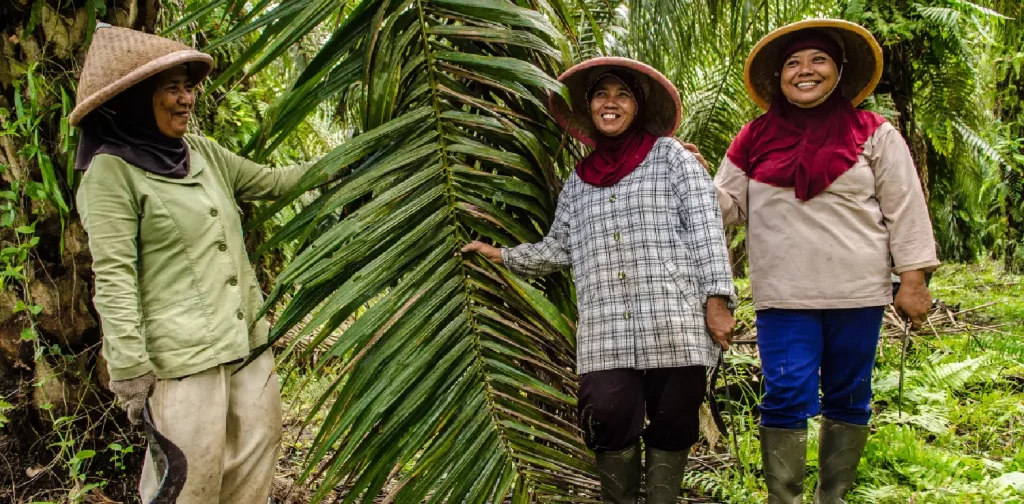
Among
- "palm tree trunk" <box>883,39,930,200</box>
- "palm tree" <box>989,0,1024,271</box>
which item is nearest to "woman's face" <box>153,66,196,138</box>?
"palm tree trunk" <box>883,39,930,200</box>

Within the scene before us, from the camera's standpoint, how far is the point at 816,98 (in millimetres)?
2314

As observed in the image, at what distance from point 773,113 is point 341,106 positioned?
144 centimetres

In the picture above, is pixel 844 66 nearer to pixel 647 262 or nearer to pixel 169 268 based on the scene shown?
pixel 647 262

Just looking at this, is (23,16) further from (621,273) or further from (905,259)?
(905,259)

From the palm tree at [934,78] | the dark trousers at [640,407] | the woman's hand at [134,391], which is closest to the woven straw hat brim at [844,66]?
the dark trousers at [640,407]

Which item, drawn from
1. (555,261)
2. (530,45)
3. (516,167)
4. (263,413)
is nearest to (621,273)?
(555,261)

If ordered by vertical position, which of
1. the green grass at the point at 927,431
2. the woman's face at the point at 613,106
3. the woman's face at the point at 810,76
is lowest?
the green grass at the point at 927,431

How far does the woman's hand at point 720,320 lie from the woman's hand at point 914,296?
58cm

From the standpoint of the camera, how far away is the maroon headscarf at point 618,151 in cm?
226

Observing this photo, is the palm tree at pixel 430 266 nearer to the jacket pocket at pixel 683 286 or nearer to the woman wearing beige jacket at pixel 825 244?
the jacket pocket at pixel 683 286

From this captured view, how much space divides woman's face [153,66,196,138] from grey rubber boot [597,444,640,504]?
5.45 feet

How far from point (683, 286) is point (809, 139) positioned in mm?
670

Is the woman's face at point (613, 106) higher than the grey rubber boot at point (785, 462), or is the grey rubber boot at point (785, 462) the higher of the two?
the woman's face at point (613, 106)

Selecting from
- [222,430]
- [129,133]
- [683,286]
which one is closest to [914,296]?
[683,286]
